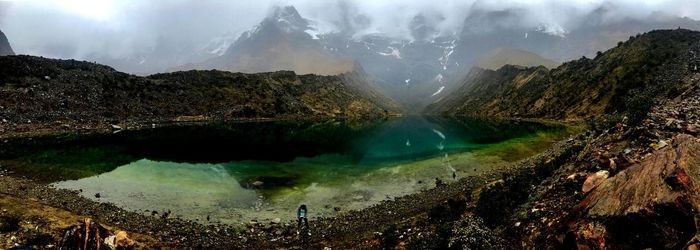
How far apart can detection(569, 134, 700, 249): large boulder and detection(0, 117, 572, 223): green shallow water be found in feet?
66.4

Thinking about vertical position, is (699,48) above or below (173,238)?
above

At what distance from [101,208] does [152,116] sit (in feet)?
299

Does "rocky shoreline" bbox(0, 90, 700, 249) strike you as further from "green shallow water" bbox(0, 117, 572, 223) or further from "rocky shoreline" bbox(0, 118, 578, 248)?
"green shallow water" bbox(0, 117, 572, 223)

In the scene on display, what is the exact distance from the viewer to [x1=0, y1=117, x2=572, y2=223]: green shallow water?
3444 centimetres

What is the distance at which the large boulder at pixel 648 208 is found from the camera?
40.2 ft

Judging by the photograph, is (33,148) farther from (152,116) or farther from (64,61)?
(64,61)

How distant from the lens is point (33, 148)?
57.4m

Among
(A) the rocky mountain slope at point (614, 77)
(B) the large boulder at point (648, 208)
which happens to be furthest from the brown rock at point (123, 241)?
(A) the rocky mountain slope at point (614, 77)

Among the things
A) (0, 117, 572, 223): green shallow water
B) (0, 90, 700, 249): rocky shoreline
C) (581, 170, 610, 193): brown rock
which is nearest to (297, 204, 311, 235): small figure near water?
(0, 90, 700, 249): rocky shoreline

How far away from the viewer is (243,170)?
4862 cm

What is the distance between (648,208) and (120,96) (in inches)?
4895

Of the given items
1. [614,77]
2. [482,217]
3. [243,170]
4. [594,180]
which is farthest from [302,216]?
Result: [614,77]

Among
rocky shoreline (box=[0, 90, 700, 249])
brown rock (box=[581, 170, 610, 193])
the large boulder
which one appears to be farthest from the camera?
brown rock (box=[581, 170, 610, 193])

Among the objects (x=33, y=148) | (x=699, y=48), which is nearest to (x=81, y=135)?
(x=33, y=148)
